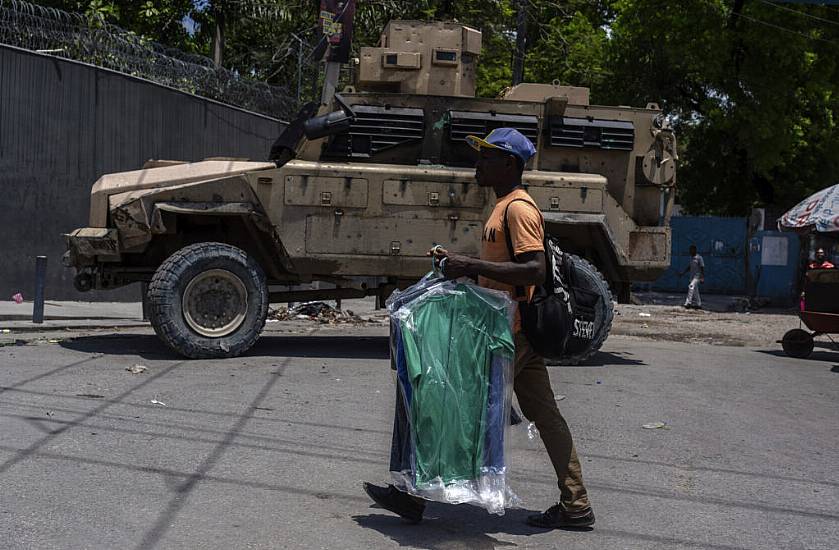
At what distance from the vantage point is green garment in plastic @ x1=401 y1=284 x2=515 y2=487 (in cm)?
457

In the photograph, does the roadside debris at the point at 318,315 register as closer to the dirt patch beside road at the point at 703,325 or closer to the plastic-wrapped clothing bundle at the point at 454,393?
the dirt patch beside road at the point at 703,325

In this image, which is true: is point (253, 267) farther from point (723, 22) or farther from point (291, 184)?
point (723, 22)

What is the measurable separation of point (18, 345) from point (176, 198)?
2.27 meters

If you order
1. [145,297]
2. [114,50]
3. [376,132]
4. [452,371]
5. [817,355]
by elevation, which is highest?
[114,50]

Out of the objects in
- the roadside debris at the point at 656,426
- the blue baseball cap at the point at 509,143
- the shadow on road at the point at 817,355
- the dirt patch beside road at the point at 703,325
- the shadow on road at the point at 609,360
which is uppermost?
the blue baseball cap at the point at 509,143

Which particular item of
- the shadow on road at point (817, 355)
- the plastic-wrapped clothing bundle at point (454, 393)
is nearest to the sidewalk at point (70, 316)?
the shadow on road at point (817, 355)

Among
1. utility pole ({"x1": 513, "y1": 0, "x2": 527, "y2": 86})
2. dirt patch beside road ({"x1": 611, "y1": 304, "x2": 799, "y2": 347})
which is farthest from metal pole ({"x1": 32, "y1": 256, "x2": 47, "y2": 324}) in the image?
utility pole ({"x1": 513, "y1": 0, "x2": 527, "y2": 86})

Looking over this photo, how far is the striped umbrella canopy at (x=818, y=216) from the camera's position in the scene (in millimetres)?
15344

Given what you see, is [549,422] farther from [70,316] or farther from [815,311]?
[70,316]

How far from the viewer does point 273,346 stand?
37.4 ft

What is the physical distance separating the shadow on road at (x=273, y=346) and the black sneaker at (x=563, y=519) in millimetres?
5931

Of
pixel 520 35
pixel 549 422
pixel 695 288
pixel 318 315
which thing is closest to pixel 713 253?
pixel 695 288

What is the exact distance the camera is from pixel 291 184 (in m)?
10.3

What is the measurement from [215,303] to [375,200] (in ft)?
6.08
